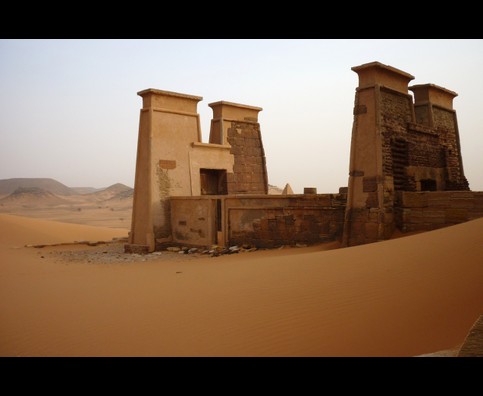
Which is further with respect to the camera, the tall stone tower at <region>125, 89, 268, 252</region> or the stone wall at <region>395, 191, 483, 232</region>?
the tall stone tower at <region>125, 89, 268, 252</region>

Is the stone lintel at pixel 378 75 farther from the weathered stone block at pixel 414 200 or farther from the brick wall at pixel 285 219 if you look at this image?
the brick wall at pixel 285 219

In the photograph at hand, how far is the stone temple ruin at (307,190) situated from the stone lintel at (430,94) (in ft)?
0.11

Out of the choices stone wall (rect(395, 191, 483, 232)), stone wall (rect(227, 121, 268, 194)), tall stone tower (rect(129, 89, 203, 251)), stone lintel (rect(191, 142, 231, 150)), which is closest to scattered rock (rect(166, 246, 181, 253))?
tall stone tower (rect(129, 89, 203, 251))

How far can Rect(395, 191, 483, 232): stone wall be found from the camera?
8.90 meters

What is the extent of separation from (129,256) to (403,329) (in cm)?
1009

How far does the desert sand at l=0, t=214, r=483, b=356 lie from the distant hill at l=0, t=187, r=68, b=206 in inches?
2483

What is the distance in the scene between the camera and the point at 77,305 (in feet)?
18.7

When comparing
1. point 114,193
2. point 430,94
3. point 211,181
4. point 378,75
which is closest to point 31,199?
point 114,193

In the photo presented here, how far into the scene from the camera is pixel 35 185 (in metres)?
111

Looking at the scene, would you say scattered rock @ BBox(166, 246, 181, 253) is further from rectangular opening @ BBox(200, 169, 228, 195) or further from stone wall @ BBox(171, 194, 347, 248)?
rectangular opening @ BBox(200, 169, 228, 195)

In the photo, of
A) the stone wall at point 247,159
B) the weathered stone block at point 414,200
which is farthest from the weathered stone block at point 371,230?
the stone wall at point 247,159

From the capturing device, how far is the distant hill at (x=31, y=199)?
63.7 metres
